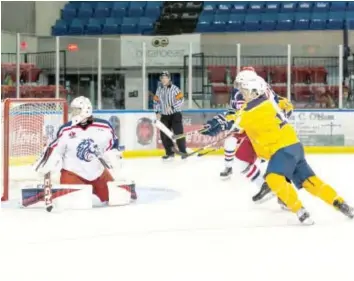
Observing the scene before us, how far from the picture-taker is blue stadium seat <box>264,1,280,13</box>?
15.5 m

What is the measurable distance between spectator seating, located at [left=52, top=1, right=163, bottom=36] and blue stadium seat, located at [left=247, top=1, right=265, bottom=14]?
1882mm

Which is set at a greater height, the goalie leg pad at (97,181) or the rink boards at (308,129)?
the rink boards at (308,129)

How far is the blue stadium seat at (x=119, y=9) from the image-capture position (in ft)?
52.3

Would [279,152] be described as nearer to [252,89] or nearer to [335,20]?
[252,89]

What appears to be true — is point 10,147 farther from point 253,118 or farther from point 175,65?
point 175,65

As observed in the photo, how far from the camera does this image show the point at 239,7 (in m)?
15.7

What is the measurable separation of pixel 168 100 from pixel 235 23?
19.7 feet

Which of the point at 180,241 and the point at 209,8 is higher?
the point at 209,8

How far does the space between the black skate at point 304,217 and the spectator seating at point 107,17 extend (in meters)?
11.0

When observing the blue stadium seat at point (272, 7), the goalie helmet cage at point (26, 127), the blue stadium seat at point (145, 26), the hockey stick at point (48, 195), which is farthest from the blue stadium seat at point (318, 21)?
the hockey stick at point (48, 195)

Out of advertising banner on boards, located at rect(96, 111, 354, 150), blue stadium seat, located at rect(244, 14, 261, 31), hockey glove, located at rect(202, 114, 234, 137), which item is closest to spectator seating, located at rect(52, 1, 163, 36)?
blue stadium seat, located at rect(244, 14, 261, 31)

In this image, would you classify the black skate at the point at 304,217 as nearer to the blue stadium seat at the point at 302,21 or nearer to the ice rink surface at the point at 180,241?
the ice rink surface at the point at 180,241

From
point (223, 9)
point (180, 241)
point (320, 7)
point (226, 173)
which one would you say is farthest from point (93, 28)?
point (180, 241)

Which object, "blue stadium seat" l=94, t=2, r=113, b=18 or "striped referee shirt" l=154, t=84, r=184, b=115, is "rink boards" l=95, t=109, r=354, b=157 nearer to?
"striped referee shirt" l=154, t=84, r=184, b=115
